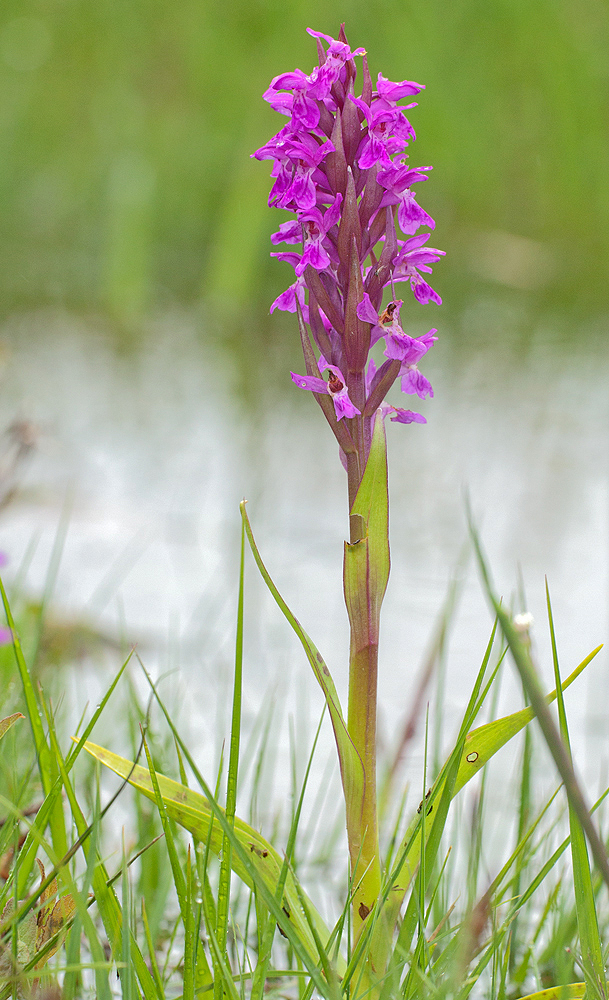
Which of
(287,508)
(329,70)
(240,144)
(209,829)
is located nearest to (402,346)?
(329,70)

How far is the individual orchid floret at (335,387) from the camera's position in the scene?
16.5 inches

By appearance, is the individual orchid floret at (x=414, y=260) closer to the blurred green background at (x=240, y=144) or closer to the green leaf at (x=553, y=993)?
the green leaf at (x=553, y=993)

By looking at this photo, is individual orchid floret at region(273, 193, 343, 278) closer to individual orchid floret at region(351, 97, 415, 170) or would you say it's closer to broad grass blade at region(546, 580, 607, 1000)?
individual orchid floret at region(351, 97, 415, 170)

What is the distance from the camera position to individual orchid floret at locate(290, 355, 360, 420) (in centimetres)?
42

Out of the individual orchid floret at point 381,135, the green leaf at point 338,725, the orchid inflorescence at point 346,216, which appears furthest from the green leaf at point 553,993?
the individual orchid floret at point 381,135

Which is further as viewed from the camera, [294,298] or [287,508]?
[287,508]

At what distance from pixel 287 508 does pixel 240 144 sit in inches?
77.6

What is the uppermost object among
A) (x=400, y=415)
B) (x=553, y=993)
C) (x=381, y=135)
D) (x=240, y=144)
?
(x=240, y=144)

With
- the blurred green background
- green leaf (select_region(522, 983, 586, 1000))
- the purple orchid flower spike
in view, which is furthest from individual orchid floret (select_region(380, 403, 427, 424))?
the blurred green background

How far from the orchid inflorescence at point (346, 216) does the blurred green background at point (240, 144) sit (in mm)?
1986

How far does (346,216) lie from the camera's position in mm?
413

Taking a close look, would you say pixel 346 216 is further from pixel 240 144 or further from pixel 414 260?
pixel 240 144

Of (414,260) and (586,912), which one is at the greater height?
(414,260)

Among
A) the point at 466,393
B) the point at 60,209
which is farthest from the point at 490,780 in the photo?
the point at 60,209
